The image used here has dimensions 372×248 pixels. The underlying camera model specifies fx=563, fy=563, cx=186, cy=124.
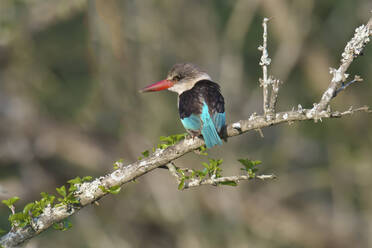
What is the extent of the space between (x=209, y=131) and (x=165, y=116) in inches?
181

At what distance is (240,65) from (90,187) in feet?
17.2

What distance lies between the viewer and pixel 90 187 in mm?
2479

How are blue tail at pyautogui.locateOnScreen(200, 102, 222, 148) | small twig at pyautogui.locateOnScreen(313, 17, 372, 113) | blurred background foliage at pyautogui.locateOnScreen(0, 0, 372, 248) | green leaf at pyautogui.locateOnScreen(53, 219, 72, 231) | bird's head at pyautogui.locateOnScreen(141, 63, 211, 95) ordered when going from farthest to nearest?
blurred background foliage at pyautogui.locateOnScreen(0, 0, 372, 248)
bird's head at pyautogui.locateOnScreen(141, 63, 211, 95)
blue tail at pyautogui.locateOnScreen(200, 102, 222, 148)
green leaf at pyautogui.locateOnScreen(53, 219, 72, 231)
small twig at pyautogui.locateOnScreen(313, 17, 372, 113)

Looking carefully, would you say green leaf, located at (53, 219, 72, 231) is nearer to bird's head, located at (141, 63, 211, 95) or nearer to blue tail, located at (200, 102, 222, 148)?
blue tail, located at (200, 102, 222, 148)

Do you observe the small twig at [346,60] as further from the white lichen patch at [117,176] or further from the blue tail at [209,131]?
the white lichen patch at [117,176]

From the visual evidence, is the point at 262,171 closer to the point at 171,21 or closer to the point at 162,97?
the point at 162,97

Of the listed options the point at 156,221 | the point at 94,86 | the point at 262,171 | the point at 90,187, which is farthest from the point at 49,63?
the point at 90,187

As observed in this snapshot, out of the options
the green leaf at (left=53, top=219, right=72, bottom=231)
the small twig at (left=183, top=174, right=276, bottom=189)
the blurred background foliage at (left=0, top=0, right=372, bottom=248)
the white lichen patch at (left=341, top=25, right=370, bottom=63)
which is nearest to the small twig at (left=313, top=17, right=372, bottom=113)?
the white lichen patch at (left=341, top=25, right=370, bottom=63)

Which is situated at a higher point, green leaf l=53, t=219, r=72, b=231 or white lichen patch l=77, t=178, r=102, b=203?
white lichen patch l=77, t=178, r=102, b=203

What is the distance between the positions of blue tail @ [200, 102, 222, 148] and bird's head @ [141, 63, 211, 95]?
2.68ft

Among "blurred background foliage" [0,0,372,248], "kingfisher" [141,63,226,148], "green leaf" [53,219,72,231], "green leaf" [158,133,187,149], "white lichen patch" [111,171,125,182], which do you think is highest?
"blurred background foliage" [0,0,372,248]

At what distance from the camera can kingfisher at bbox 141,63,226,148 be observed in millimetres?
3092

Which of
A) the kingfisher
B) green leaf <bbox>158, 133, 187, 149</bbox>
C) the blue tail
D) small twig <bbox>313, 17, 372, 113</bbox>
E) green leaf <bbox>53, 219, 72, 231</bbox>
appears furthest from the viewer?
the kingfisher

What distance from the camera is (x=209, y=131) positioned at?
306 cm
